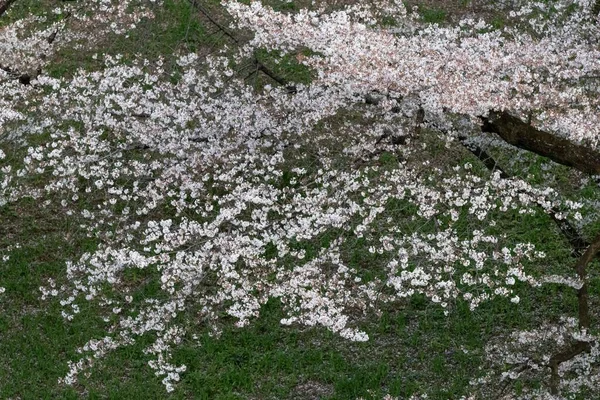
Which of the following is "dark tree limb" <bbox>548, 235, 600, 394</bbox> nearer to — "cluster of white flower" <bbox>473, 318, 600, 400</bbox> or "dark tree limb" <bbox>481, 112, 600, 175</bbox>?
"cluster of white flower" <bbox>473, 318, 600, 400</bbox>

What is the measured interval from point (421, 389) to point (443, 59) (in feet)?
10.2

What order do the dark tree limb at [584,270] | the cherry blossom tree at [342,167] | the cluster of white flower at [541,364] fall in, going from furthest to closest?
Answer: 1. the cluster of white flower at [541,364]
2. the cherry blossom tree at [342,167]
3. the dark tree limb at [584,270]

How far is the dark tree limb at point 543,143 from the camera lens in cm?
522

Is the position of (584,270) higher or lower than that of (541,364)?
higher

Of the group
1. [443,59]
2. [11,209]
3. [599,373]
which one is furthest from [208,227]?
[11,209]

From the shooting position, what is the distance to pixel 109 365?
781 cm

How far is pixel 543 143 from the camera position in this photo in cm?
543

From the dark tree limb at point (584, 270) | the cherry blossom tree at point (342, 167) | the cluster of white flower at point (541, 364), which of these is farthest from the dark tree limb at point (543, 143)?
the cluster of white flower at point (541, 364)

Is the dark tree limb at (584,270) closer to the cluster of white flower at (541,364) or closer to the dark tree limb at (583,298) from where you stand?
the dark tree limb at (583,298)

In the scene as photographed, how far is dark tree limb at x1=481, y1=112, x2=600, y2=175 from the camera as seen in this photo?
5.22 m

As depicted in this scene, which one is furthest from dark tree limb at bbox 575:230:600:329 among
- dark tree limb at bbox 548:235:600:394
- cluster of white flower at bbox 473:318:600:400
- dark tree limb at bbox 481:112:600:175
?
dark tree limb at bbox 481:112:600:175

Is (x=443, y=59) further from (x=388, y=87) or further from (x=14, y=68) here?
(x=14, y=68)

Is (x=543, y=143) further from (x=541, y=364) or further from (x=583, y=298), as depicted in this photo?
(x=541, y=364)

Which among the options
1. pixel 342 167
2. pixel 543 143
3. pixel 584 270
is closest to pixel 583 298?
pixel 584 270
